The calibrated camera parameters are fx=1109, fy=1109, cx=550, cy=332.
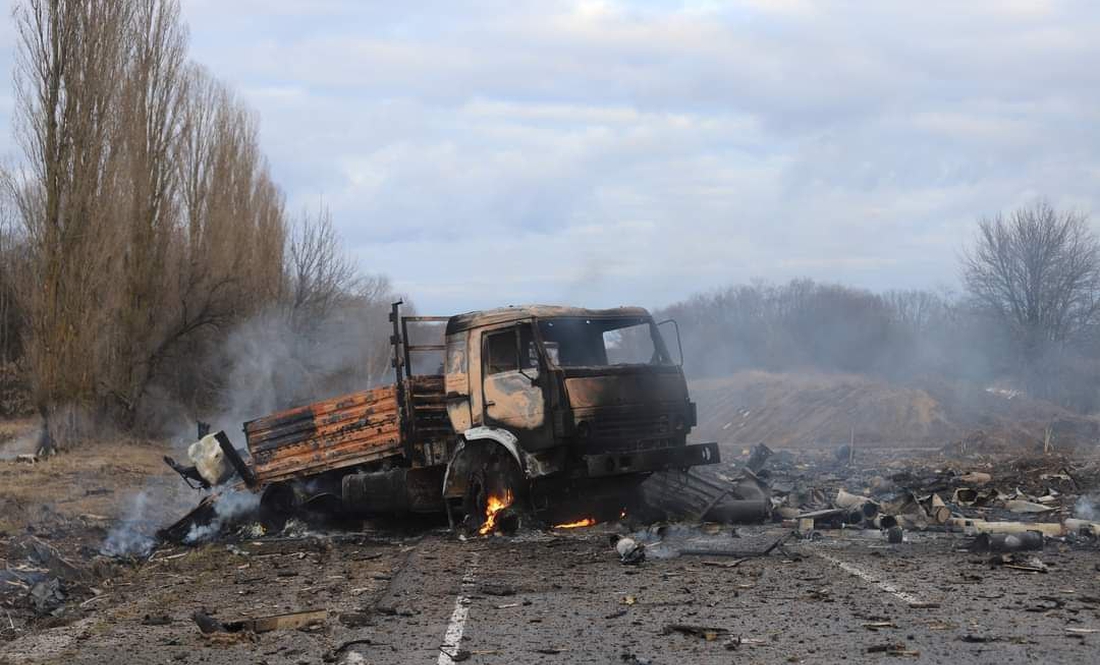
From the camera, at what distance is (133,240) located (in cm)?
3450

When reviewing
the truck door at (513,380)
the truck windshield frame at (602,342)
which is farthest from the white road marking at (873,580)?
the truck windshield frame at (602,342)

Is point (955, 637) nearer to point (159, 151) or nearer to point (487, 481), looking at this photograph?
point (487, 481)

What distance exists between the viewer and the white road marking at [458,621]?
6.80 meters

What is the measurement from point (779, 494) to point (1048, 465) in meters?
6.89

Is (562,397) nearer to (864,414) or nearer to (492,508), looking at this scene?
(492,508)

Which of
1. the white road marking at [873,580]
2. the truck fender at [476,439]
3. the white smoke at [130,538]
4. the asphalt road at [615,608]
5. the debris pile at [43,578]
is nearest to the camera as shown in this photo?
the asphalt road at [615,608]

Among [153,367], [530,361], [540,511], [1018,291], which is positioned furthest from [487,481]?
[1018,291]

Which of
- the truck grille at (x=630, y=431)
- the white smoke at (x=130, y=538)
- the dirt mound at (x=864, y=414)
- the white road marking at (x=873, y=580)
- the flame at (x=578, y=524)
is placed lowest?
the dirt mound at (x=864, y=414)

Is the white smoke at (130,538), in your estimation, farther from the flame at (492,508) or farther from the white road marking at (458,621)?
the white road marking at (458,621)

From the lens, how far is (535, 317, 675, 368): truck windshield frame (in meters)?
13.4

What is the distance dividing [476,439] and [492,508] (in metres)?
0.85

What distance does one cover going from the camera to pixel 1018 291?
49906 millimetres

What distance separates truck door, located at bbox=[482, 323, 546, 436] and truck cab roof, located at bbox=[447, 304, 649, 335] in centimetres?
16

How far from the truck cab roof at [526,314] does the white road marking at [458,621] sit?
377cm
